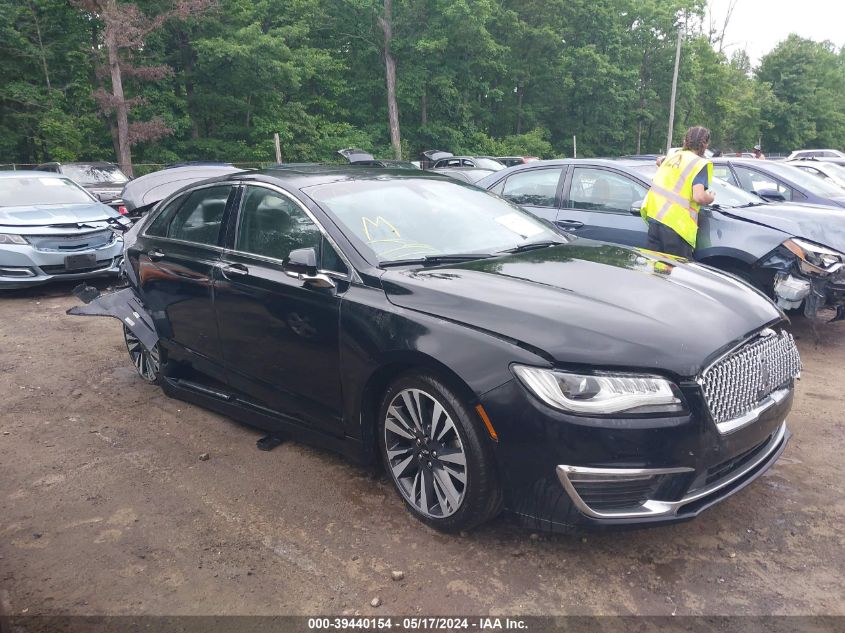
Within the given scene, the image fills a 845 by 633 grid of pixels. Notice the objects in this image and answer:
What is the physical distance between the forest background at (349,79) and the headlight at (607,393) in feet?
78.6

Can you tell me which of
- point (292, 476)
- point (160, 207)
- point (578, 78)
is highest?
point (578, 78)

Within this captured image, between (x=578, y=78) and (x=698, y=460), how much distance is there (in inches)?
1663

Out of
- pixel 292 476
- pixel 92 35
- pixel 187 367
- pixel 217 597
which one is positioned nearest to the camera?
pixel 217 597

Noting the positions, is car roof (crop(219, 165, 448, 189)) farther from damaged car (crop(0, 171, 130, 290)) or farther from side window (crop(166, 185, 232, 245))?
damaged car (crop(0, 171, 130, 290))

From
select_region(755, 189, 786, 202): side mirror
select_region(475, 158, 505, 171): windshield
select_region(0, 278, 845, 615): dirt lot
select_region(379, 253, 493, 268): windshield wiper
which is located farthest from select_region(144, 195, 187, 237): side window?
select_region(475, 158, 505, 171): windshield

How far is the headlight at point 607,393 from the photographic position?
8.24 feet

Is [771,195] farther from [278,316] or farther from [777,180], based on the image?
[278,316]

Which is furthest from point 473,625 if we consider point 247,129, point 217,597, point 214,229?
point 247,129

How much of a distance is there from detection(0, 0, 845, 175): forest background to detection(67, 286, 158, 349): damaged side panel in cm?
2012

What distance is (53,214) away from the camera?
8648 millimetres

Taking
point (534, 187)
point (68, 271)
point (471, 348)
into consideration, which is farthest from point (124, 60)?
point (471, 348)

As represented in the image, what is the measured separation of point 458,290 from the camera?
9.78ft

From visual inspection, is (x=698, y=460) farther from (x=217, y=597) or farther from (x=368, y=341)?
(x=217, y=597)

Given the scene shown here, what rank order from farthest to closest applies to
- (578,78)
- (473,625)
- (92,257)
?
1. (578,78)
2. (92,257)
3. (473,625)
